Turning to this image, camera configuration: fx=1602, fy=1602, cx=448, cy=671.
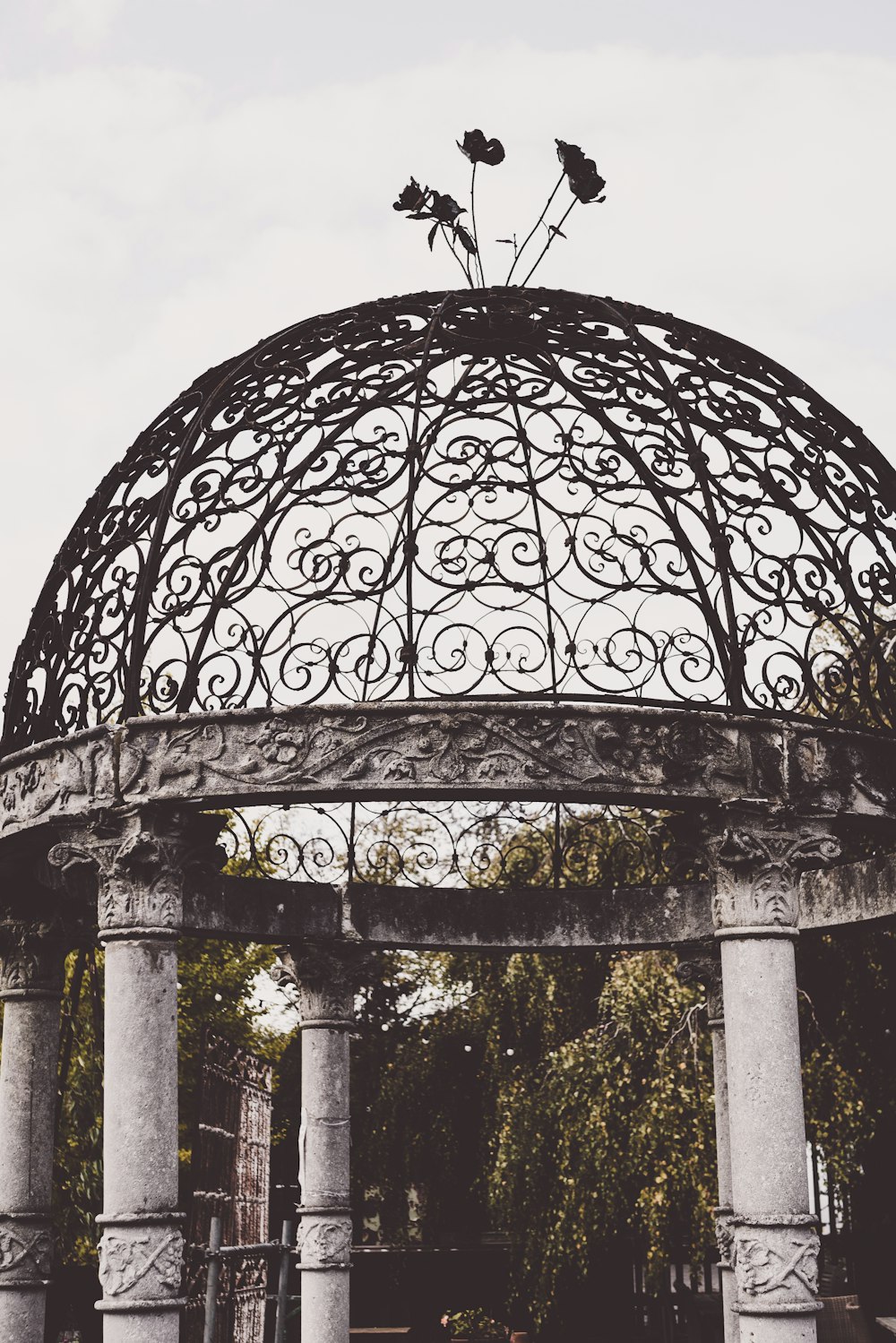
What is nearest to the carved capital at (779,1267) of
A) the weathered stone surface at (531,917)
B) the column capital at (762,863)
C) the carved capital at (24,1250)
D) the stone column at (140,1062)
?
the column capital at (762,863)

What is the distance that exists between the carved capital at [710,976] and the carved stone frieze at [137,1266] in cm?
608

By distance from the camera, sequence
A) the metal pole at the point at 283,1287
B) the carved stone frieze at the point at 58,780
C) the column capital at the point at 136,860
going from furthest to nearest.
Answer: the metal pole at the point at 283,1287 < the carved stone frieze at the point at 58,780 < the column capital at the point at 136,860

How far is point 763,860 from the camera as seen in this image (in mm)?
9375

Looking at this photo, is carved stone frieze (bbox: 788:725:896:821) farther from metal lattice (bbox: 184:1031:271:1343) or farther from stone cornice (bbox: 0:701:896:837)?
metal lattice (bbox: 184:1031:271:1343)

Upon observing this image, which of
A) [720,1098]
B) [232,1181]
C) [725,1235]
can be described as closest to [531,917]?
[720,1098]

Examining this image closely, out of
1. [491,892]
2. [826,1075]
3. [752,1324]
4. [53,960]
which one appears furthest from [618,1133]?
[752,1324]

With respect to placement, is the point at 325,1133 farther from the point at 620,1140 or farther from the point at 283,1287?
the point at 620,1140

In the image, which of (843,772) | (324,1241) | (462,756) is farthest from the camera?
(324,1241)

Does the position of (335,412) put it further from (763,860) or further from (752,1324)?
(752,1324)

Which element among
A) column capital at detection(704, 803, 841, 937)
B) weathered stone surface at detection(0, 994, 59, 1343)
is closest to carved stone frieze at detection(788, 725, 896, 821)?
column capital at detection(704, 803, 841, 937)

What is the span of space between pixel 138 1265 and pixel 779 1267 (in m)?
3.48

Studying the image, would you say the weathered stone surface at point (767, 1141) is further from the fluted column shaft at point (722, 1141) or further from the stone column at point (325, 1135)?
the stone column at point (325, 1135)

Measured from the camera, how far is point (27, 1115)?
1143 cm

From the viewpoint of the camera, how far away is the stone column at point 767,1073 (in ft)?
28.7
